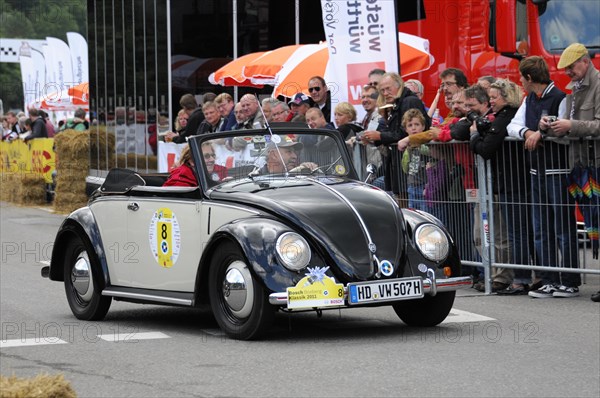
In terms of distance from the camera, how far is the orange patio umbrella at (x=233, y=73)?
1952 cm

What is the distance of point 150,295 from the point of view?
10.0 metres

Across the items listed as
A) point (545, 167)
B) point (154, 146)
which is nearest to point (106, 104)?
point (154, 146)

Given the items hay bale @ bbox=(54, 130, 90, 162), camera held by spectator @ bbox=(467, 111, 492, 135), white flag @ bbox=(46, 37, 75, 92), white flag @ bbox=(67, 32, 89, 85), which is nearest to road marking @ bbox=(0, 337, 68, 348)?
camera held by spectator @ bbox=(467, 111, 492, 135)

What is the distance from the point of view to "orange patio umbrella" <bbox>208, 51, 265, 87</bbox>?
768 inches

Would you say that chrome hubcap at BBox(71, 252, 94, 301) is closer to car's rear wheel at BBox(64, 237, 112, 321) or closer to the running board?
car's rear wheel at BBox(64, 237, 112, 321)

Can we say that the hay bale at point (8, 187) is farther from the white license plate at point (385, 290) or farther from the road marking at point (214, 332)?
the white license plate at point (385, 290)

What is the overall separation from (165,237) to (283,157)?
1.14 m

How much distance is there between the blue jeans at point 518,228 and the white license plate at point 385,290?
316 cm

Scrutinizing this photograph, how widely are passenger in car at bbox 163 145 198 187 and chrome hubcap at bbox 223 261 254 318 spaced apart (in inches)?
47.7

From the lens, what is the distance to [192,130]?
18438mm

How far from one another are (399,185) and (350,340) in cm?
443

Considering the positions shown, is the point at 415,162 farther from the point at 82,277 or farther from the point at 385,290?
the point at 385,290

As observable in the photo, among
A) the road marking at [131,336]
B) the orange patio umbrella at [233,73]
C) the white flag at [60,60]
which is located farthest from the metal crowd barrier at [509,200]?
the white flag at [60,60]

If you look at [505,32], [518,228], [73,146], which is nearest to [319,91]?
[505,32]
